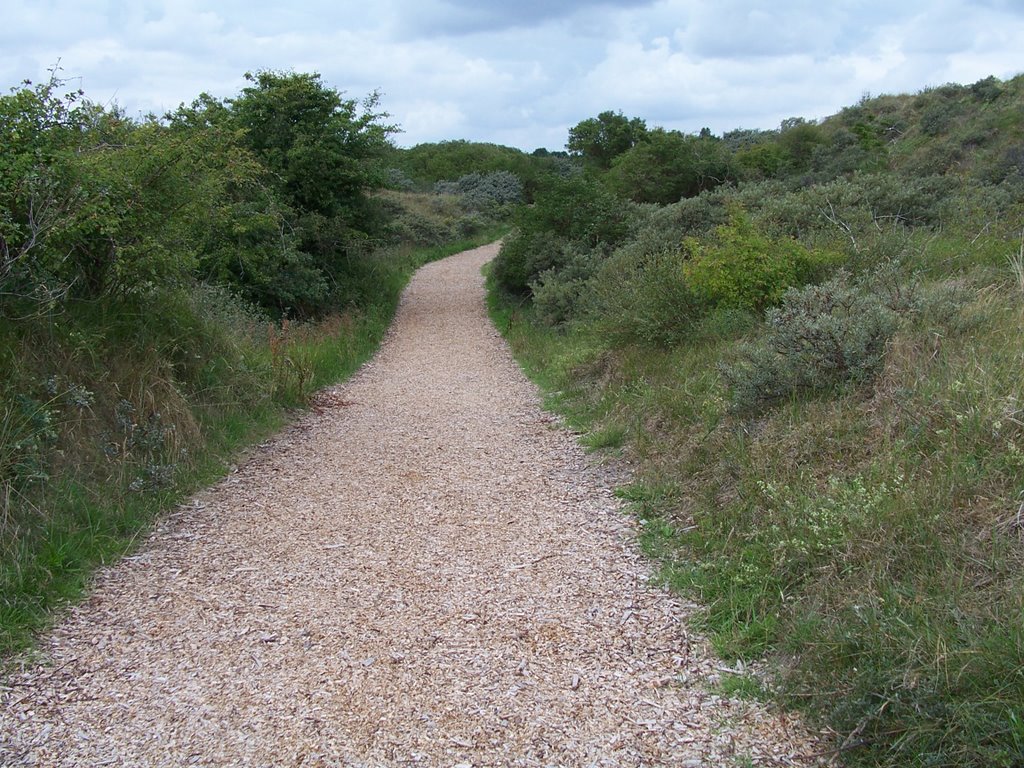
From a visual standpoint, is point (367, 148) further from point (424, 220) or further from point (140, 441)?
point (424, 220)

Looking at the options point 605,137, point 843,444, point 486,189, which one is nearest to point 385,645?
point 843,444

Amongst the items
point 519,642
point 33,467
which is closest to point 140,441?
point 33,467

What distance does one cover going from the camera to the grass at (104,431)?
4.65 meters

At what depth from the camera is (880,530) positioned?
13.1ft

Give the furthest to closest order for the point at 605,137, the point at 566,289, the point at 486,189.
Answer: the point at 486,189
the point at 605,137
the point at 566,289

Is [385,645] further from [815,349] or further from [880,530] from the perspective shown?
[815,349]

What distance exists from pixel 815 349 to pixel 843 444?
112cm

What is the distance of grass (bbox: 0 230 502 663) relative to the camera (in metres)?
4.65

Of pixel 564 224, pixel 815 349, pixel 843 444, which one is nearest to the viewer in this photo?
pixel 843 444

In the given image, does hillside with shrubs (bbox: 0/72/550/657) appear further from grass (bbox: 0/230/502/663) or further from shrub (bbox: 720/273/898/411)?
shrub (bbox: 720/273/898/411)

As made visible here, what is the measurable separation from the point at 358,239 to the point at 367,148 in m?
1.95

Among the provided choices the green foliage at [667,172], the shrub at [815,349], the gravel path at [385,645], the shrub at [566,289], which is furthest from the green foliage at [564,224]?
the gravel path at [385,645]

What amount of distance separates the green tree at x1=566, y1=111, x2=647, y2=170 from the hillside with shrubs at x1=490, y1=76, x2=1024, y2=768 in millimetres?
26952

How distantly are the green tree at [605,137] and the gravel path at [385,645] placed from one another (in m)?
34.5
